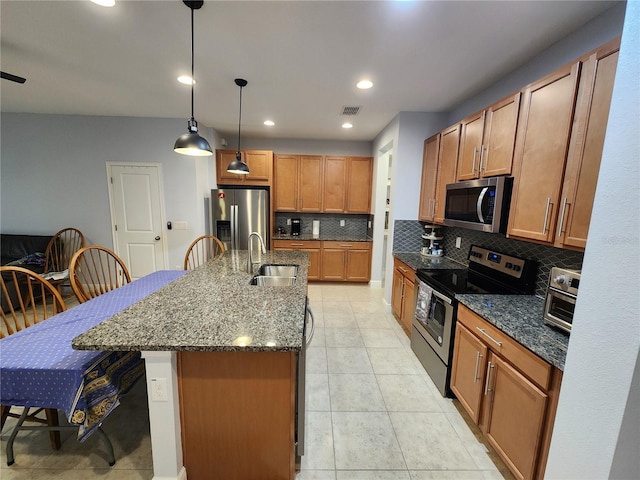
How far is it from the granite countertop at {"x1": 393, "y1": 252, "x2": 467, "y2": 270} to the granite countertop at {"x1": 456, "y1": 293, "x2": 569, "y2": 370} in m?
0.85

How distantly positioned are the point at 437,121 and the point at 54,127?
17.7ft

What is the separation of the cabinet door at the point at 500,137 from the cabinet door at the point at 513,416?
1366mm

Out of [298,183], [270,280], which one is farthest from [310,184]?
[270,280]

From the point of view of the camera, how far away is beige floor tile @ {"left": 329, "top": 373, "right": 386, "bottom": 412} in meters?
1.88

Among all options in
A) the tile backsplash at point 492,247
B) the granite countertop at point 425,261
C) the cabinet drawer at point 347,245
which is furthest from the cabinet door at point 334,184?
the granite countertop at point 425,261

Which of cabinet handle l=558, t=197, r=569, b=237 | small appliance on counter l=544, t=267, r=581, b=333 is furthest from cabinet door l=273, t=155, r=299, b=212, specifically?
small appliance on counter l=544, t=267, r=581, b=333

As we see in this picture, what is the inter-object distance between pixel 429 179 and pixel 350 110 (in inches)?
51.6

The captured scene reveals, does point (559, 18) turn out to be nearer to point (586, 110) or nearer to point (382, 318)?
point (586, 110)

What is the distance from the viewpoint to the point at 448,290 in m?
1.89

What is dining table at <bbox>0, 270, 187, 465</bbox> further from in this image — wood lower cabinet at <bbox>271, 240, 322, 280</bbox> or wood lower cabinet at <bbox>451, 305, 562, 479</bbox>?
wood lower cabinet at <bbox>271, 240, 322, 280</bbox>

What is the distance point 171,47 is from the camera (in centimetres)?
197

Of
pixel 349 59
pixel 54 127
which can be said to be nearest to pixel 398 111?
pixel 349 59

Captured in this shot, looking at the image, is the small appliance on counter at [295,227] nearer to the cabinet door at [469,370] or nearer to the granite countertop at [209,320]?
the granite countertop at [209,320]

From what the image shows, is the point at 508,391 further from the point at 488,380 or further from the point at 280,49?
the point at 280,49
